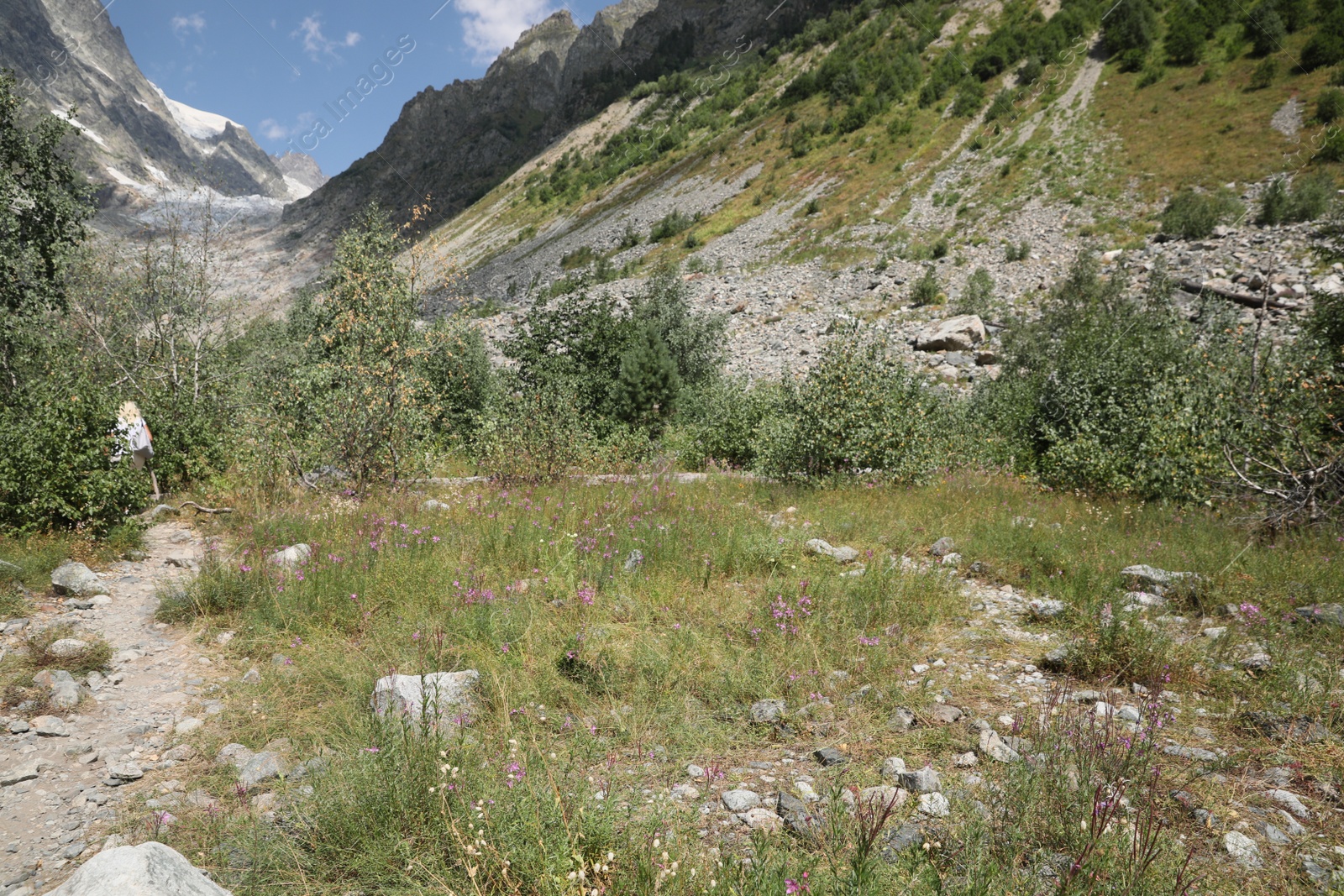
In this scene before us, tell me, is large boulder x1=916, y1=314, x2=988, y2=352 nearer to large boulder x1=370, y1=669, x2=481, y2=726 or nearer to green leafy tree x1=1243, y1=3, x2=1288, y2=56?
large boulder x1=370, y1=669, x2=481, y2=726

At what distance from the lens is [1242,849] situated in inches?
97.9

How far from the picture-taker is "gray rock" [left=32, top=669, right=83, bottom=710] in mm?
3902

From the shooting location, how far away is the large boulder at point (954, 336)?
2058 centimetres

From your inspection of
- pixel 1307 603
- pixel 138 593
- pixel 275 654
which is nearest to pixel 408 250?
pixel 138 593

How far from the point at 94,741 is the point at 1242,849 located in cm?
582

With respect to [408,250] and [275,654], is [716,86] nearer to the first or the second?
[408,250]

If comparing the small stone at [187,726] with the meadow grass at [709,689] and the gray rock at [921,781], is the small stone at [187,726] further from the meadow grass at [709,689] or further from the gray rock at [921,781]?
the gray rock at [921,781]

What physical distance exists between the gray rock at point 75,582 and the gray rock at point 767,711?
240 inches

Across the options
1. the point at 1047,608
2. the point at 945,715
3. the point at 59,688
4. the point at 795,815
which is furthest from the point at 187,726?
the point at 1047,608

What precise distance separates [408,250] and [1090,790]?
1204 centimetres

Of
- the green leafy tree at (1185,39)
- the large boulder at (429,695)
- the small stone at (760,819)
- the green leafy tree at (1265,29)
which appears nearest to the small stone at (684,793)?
the small stone at (760,819)

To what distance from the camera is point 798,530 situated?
675 centimetres

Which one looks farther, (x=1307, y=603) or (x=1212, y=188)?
(x=1212, y=188)

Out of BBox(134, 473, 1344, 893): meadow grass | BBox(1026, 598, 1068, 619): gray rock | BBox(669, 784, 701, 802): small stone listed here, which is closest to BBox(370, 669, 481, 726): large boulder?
BBox(134, 473, 1344, 893): meadow grass
